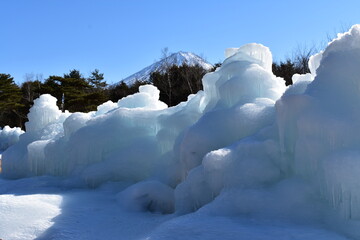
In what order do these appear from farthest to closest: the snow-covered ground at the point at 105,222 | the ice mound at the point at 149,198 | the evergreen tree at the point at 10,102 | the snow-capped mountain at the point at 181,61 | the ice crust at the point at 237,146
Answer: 1. the evergreen tree at the point at 10,102
2. the snow-capped mountain at the point at 181,61
3. the ice mound at the point at 149,198
4. the ice crust at the point at 237,146
5. the snow-covered ground at the point at 105,222

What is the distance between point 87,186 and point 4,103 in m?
21.4

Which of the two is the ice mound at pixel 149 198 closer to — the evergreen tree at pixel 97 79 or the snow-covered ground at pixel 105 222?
the snow-covered ground at pixel 105 222

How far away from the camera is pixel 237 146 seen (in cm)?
382

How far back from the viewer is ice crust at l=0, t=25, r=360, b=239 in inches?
119

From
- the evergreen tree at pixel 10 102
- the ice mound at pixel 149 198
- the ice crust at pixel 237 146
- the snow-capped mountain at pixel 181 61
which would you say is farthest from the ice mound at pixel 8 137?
the ice mound at pixel 149 198

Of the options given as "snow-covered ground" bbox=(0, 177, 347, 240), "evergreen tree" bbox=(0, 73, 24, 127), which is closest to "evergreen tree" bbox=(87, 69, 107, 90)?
"evergreen tree" bbox=(0, 73, 24, 127)

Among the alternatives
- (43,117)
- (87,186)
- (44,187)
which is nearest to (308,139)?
(87,186)

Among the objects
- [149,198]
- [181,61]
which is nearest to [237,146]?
[149,198]

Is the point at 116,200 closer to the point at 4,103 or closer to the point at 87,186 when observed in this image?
the point at 87,186

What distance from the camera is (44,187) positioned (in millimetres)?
5977

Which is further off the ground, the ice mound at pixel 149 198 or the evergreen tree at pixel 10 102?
the evergreen tree at pixel 10 102

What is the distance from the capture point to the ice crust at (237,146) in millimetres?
3029

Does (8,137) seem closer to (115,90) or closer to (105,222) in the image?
(115,90)

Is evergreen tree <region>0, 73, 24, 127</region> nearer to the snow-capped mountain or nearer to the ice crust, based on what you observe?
the snow-capped mountain
